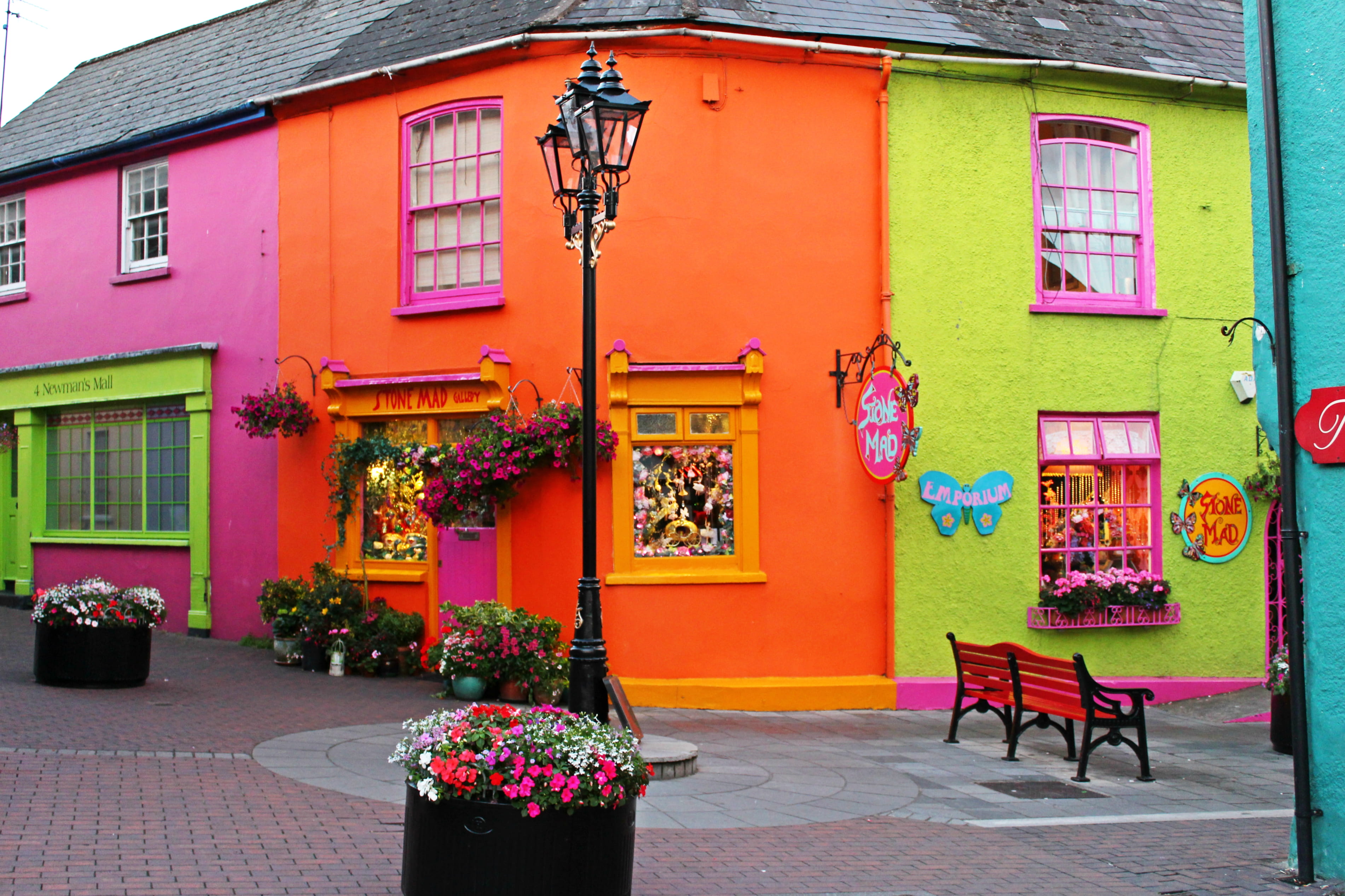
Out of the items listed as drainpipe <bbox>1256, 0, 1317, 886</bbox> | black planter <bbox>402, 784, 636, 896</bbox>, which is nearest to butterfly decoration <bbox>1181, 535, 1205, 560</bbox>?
drainpipe <bbox>1256, 0, 1317, 886</bbox>

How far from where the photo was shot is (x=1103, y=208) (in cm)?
1330

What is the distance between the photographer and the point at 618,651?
11.8m

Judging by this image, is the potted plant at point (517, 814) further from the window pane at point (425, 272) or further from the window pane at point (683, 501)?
the window pane at point (425, 272)

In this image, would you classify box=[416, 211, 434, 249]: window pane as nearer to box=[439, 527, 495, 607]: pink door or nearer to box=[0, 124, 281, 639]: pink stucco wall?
box=[0, 124, 281, 639]: pink stucco wall

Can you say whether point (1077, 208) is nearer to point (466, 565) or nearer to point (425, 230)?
point (425, 230)

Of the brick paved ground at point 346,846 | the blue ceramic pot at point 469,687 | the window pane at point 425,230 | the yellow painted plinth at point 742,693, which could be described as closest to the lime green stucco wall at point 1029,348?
the yellow painted plinth at point 742,693

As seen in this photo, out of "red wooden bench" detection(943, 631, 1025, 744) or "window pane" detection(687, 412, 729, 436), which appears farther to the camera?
"window pane" detection(687, 412, 729, 436)

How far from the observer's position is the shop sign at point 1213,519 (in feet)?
43.3

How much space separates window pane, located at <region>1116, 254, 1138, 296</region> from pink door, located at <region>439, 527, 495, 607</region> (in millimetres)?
7012

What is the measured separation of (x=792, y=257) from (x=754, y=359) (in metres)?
1.11

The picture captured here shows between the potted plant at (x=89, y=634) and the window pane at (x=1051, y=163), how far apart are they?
9.62 meters

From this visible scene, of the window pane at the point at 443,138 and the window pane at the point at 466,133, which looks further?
the window pane at the point at 443,138

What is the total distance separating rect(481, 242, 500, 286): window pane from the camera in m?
12.8

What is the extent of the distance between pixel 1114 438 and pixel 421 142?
788 cm
